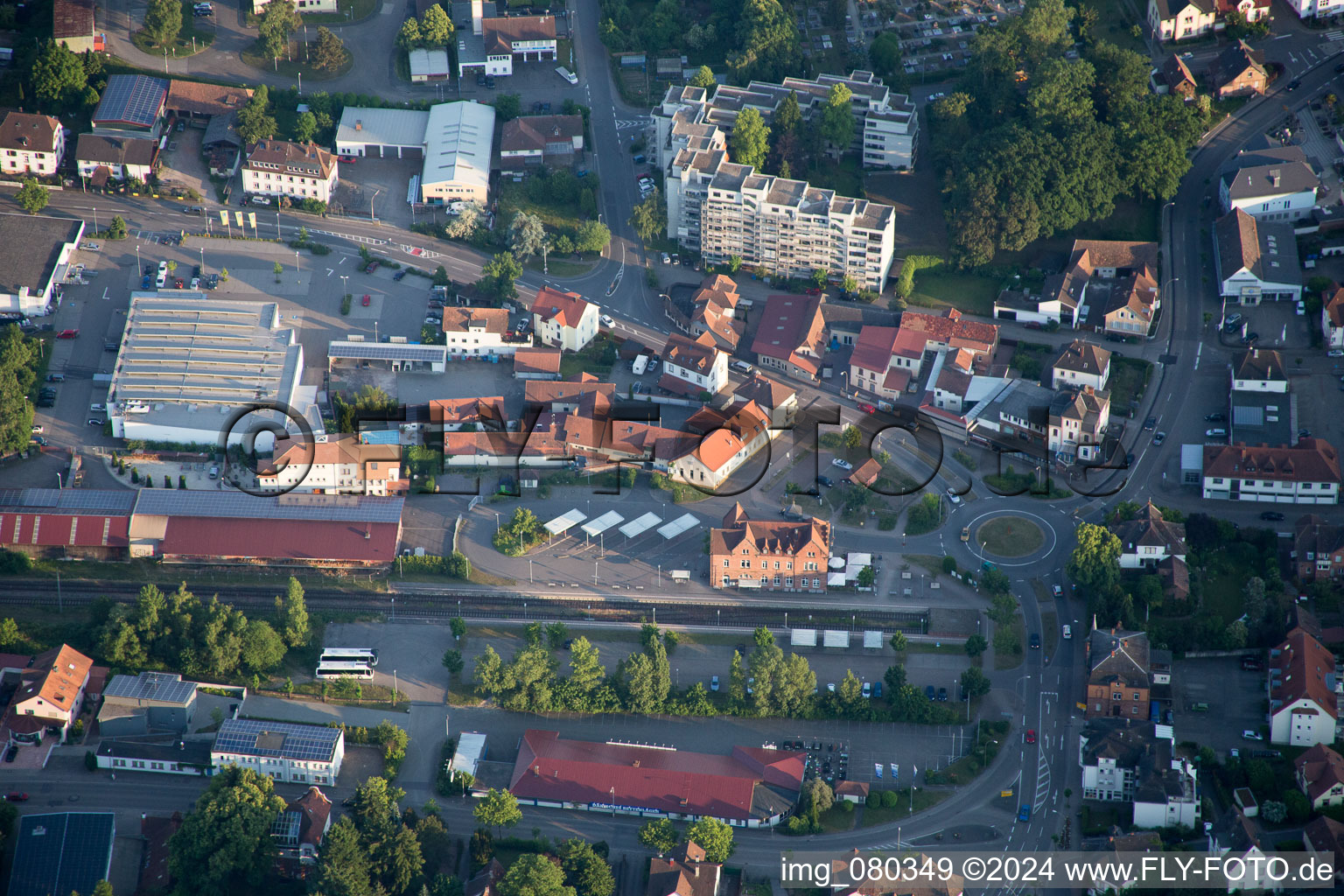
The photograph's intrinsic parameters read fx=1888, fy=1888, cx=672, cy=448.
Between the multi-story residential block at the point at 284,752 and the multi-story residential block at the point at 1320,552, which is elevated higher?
the multi-story residential block at the point at 1320,552

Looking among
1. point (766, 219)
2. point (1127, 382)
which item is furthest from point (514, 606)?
point (1127, 382)

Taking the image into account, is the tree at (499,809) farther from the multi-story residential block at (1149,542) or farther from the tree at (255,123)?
the tree at (255,123)

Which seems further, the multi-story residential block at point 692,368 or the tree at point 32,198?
the tree at point 32,198

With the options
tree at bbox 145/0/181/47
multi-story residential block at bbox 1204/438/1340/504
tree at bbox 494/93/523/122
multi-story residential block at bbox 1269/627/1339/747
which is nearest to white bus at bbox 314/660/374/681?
multi-story residential block at bbox 1269/627/1339/747

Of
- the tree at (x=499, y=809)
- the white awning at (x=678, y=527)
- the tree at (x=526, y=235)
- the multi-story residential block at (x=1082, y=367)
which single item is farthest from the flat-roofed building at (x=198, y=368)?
the multi-story residential block at (x=1082, y=367)

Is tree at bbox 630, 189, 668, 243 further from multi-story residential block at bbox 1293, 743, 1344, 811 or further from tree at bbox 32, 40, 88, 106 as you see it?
multi-story residential block at bbox 1293, 743, 1344, 811

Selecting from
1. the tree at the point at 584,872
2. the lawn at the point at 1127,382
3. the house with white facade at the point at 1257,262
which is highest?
the house with white facade at the point at 1257,262

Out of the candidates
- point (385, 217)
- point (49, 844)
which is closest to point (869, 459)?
point (385, 217)

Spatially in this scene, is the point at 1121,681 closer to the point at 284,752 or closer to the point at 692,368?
the point at 692,368
